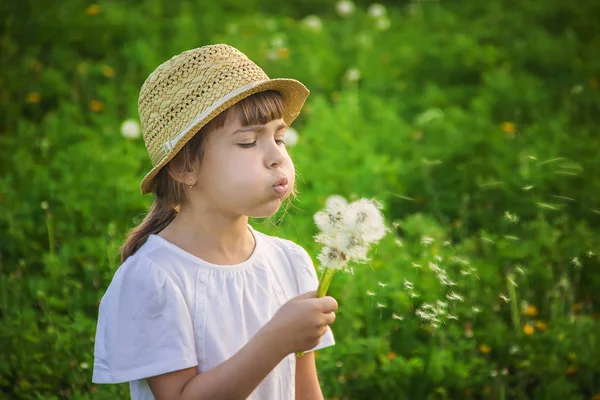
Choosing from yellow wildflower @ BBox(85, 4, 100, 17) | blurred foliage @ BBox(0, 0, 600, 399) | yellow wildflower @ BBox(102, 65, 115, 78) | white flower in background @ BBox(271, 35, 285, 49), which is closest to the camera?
blurred foliage @ BBox(0, 0, 600, 399)

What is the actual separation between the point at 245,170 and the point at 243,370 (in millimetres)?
456

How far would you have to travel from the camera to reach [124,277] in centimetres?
179

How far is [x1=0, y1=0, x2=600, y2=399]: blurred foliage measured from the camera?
9.15 feet

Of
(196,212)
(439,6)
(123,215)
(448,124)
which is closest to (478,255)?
(448,124)

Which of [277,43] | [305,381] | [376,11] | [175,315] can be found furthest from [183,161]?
[376,11]

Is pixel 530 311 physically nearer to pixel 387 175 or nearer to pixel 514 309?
pixel 514 309

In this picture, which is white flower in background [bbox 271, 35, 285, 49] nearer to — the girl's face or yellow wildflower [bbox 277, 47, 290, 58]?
yellow wildflower [bbox 277, 47, 290, 58]

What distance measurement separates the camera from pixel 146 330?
5.72 ft

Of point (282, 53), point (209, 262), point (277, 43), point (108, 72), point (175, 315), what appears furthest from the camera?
point (282, 53)

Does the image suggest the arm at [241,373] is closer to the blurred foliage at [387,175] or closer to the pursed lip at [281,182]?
the pursed lip at [281,182]

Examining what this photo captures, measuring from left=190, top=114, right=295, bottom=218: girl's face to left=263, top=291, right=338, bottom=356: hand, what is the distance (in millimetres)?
254

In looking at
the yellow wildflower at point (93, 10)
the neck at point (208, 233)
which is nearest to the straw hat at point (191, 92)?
the neck at point (208, 233)

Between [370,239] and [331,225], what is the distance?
0.31 feet

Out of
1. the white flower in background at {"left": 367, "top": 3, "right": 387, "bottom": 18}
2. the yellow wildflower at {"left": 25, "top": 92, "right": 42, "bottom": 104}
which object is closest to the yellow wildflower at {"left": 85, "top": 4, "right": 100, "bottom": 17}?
the yellow wildflower at {"left": 25, "top": 92, "right": 42, "bottom": 104}
